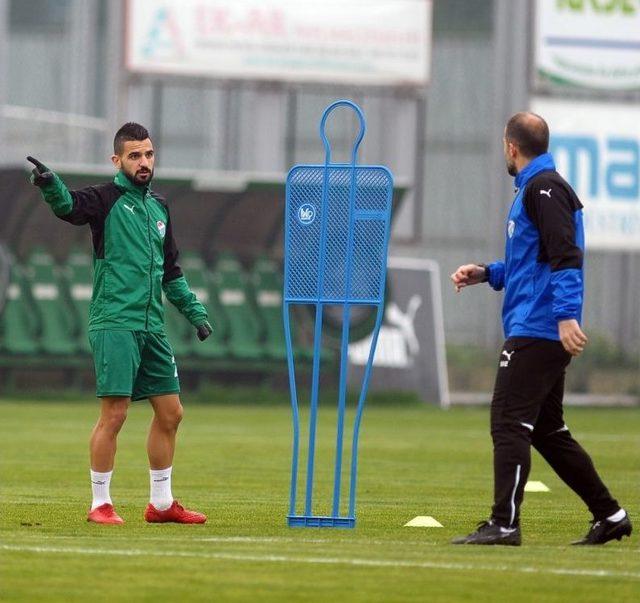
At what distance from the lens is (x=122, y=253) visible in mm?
9242

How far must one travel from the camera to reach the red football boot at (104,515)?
9.12 m

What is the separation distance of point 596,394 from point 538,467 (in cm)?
1227

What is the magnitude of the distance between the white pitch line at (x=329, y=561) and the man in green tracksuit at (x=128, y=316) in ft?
4.72

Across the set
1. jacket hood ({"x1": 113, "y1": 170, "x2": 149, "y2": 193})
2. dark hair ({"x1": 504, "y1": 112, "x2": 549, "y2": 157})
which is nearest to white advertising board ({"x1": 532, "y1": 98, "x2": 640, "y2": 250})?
jacket hood ({"x1": 113, "y1": 170, "x2": 149, "y2": 193})

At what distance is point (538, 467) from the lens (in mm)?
14648

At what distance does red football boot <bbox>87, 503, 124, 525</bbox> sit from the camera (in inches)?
359

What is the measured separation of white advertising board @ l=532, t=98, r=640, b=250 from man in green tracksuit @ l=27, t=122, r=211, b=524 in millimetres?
17626

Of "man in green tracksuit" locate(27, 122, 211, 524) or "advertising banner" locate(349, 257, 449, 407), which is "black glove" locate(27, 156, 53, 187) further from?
"advertising banner" locate(349, 257, 449, 407)

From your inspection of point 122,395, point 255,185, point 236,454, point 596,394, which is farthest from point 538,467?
point 596,394

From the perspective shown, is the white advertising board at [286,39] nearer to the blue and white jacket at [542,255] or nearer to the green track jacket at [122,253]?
the green track jacket at [122,253]

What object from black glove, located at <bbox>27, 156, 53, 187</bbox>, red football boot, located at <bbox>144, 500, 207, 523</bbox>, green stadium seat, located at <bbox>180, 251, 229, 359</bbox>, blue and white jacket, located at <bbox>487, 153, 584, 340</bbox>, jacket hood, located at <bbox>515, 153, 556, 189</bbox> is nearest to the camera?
blue and white jacket, located at <bbox>487, 153, 584, 340</bbox>

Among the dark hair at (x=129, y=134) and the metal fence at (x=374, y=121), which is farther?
the metal fence at (x=374, y=121)

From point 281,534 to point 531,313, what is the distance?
1539 mm

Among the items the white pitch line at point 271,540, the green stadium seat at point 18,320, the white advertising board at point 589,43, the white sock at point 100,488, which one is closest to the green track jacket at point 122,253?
the white sock at point 100,488
